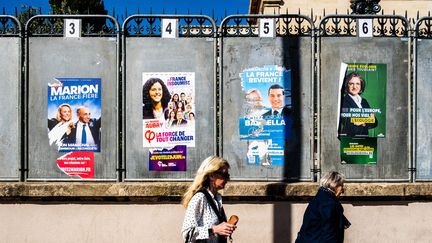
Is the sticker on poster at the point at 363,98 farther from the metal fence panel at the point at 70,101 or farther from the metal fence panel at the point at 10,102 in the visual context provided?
the metal fence panel at the point at 10,102

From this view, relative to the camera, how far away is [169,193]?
25.8 ft

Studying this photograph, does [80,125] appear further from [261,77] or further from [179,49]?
[261,77]

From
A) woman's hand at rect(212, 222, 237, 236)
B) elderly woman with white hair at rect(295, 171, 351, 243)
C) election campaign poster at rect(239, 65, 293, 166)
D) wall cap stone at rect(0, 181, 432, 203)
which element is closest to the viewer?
woman's hand at rect(212, 222, 237, 236)

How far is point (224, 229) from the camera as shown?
16.6ft

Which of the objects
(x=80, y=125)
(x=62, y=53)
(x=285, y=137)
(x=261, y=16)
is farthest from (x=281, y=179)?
(x=62, y=53)

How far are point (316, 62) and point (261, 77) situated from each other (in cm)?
68

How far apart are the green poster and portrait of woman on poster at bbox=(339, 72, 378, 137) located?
0.26 ft

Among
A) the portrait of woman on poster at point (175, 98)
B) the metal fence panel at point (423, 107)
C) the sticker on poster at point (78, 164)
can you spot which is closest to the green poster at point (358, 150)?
the metal fence panel at point (423, 107)

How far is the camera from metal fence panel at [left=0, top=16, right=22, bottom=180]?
26.9 ft

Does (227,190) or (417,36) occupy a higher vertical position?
(417,36)

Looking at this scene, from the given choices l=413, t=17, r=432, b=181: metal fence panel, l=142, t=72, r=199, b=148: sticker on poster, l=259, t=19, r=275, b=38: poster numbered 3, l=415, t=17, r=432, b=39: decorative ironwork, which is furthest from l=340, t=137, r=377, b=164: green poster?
l=142, t=72, r=199, b=148: sticker on poster

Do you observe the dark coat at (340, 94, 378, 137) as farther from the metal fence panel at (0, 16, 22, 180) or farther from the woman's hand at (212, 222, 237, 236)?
the metal fence panel at (0, 16, 22, 180)

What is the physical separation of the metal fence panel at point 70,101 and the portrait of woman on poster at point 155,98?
1.16ft

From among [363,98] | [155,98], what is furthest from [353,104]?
[155,98]
